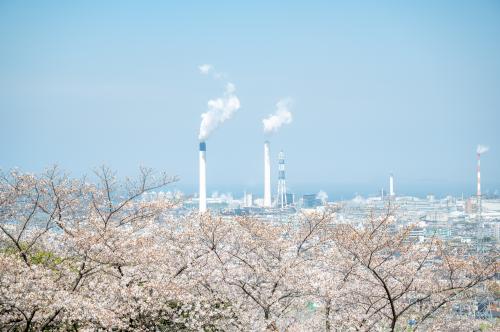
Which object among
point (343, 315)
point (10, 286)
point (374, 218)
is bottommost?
point (343, 315)

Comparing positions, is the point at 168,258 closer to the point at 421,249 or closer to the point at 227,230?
the point at 227,230

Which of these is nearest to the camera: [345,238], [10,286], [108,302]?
[10,286]

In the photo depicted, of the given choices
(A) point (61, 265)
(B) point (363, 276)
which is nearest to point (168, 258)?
(A) point (61, 265)

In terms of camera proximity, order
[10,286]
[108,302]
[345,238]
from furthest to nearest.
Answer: [345,238] < [108,302] < [10,286]

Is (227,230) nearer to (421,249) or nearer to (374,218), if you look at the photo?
(374,218)

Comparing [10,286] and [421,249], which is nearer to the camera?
[10,286]

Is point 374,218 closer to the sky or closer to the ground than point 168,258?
closer to the sky

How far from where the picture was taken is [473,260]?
296 inches

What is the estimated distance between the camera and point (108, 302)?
735 cm

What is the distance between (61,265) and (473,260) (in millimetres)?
5335

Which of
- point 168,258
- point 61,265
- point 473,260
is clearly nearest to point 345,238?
point 473,260

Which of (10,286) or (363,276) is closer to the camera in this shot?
(10,286)

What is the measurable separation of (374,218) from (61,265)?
4328 mm

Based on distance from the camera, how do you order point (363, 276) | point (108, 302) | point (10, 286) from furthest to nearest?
point (363, 276) < point (108, 302) < point (10, 286)
